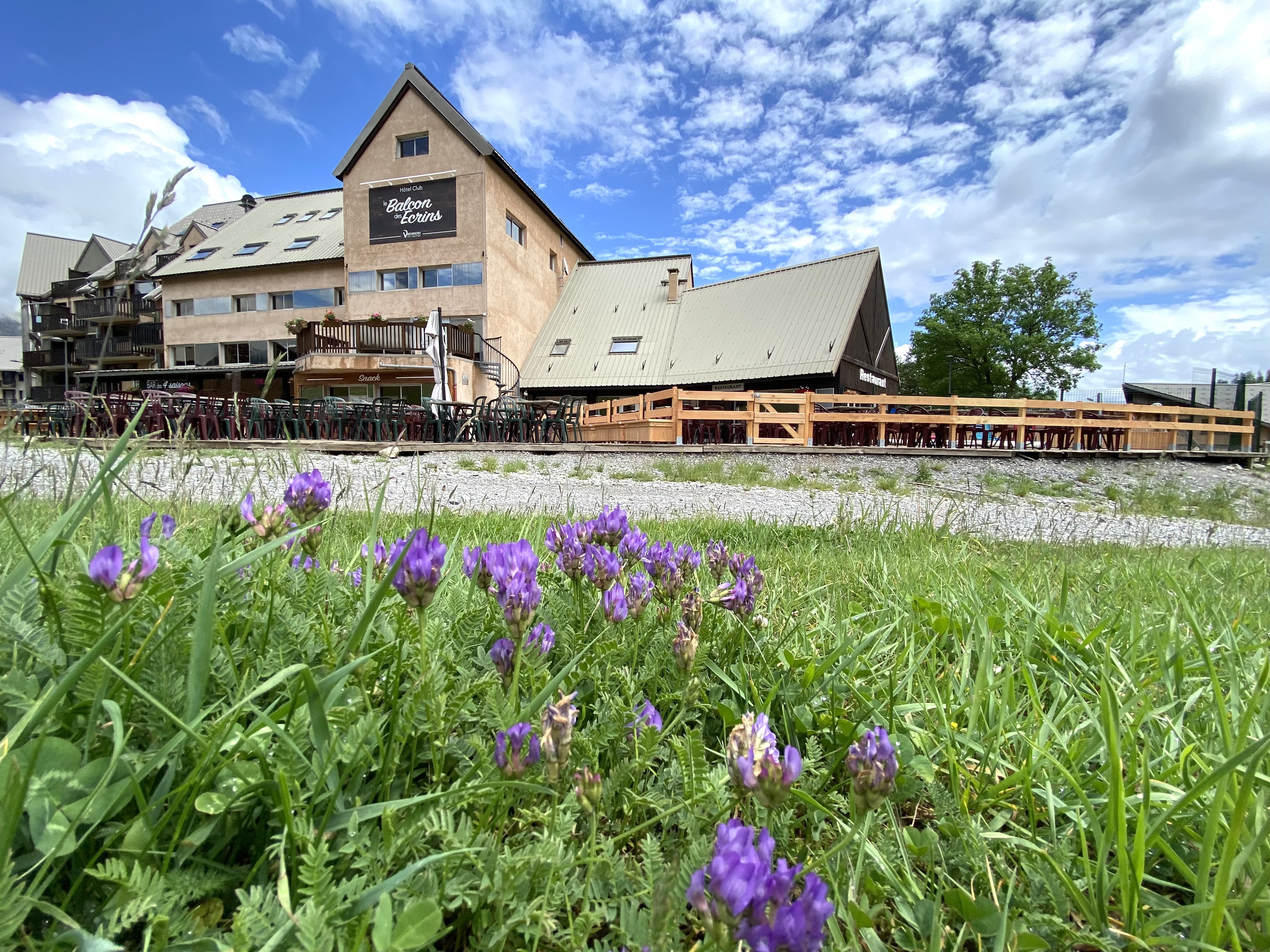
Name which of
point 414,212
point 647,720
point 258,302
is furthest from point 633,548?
point 258,302

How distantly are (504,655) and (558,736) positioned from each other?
0.98 ft

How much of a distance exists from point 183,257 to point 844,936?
39.9 meters

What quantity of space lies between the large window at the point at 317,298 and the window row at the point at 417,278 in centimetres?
239

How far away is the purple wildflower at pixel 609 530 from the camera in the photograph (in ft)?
5.14

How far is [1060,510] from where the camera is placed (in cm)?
717

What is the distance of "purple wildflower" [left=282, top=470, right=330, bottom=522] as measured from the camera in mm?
1215

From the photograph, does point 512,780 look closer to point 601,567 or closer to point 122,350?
point 601,567

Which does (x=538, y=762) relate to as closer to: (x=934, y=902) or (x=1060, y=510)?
(x=934, y=902)

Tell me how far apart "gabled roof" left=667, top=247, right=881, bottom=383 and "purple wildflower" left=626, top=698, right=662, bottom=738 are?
71.8 ft

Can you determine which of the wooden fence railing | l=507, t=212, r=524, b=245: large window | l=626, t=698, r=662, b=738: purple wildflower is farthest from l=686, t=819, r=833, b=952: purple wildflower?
l=507, t=212, r=524, b=245: large window

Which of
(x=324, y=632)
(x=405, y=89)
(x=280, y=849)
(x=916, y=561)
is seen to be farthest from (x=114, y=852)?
(x=405, y=89)

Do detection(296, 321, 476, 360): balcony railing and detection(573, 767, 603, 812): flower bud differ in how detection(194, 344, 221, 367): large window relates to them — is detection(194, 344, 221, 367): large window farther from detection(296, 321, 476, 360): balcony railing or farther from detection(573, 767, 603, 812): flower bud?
detection(573, 767, 603, 812): flower bud

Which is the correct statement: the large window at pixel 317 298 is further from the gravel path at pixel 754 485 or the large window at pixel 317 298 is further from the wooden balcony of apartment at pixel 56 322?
the wooden balcony of apartment at pixel 56 322

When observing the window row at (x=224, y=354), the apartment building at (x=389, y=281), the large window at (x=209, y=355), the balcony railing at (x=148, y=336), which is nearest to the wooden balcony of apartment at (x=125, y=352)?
the balcony railing at (x=148, y=336)
